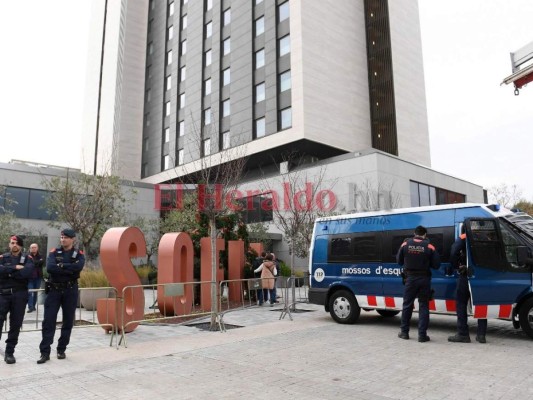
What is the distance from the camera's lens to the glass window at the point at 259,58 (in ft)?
114

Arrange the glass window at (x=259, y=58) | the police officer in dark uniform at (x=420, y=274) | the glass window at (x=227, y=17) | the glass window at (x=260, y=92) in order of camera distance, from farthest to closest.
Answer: the glass window at (x=227, y=17)
the glass window at (x=259, y=58)
the glass window at (x=260, y=92)
the police officer in dark uniform at (x=420, y=274)

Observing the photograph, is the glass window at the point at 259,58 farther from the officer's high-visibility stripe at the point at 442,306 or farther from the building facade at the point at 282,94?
the officer's high-visibility stripe at the point at 442,306

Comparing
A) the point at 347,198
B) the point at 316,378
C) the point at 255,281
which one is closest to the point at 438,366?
the point at 316,378

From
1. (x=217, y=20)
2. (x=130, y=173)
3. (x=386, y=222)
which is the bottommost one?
(x=386, y=222)

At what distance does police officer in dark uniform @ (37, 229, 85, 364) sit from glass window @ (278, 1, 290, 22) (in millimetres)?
30476

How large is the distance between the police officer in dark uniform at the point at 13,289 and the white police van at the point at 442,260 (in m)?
6.73

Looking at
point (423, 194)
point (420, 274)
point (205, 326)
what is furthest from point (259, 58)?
point (420, 274)

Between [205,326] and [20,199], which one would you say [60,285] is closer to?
[205,326]

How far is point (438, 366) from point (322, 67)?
96.2ft

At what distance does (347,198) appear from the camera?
2748 centimetres

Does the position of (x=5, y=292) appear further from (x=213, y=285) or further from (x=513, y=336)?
(x=513, y=336)

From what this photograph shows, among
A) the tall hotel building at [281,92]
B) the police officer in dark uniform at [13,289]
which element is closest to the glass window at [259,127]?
the tall hotel building at [281,92]

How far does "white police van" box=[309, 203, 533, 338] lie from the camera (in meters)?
7.95

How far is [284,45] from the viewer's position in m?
32.9
